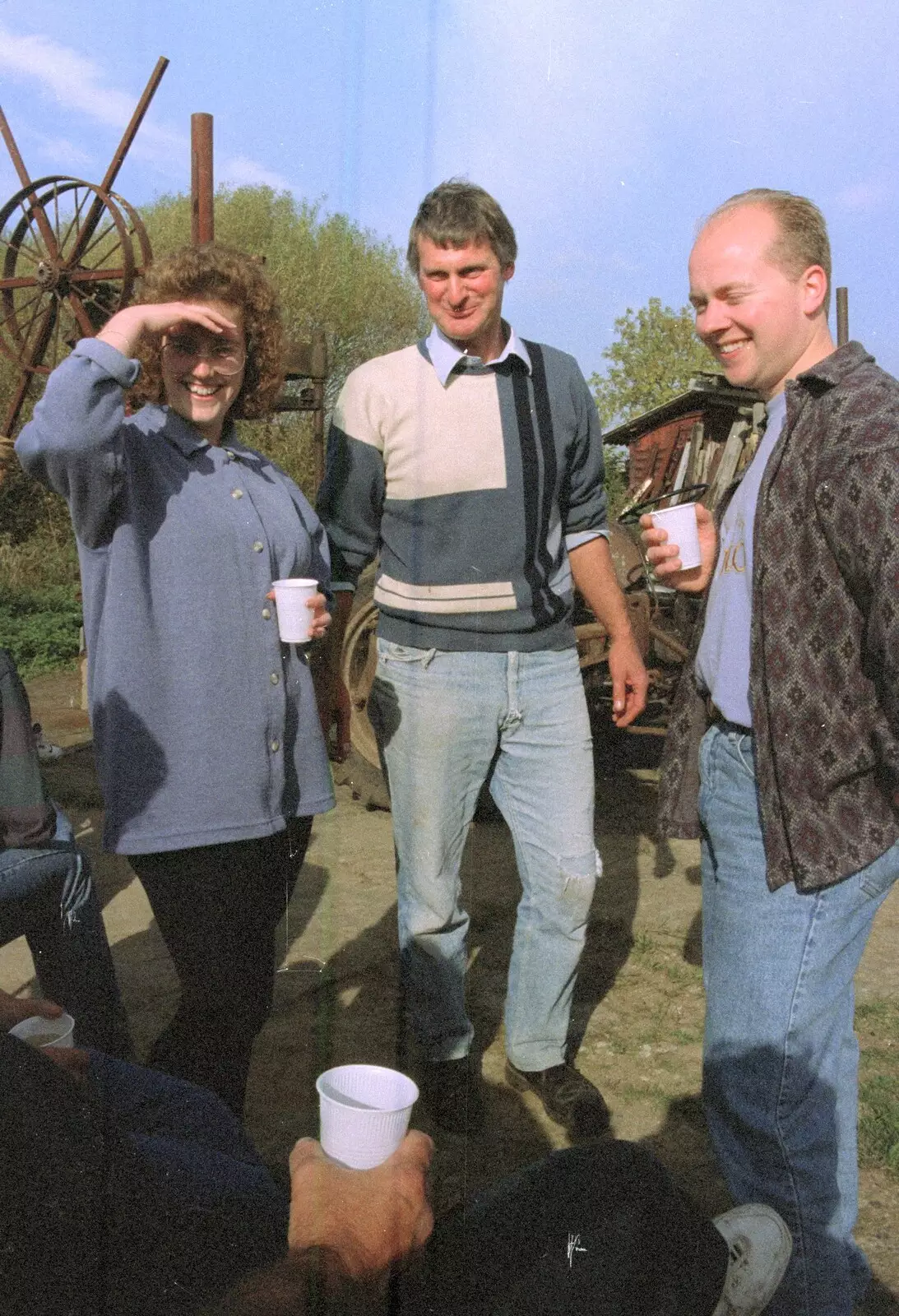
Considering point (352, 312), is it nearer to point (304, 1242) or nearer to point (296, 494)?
point (296, 494)

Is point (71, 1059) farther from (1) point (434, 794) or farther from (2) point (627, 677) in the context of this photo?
(2) point (627, 677)

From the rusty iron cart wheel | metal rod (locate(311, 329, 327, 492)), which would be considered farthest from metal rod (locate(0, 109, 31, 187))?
metal rod (locate(311, 329, 327, 492))

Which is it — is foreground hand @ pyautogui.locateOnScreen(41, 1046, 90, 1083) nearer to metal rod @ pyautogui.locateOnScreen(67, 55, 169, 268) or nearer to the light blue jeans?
the light blue jeans

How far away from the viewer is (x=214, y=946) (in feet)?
6.75

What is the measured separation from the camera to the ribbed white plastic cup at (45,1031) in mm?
1543

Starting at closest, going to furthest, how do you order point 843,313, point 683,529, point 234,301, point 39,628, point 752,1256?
point 752,1256 → point 683,529 → point 234,301 → point 39,628 → point 843,313

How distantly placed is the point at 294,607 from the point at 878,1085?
2.19 m

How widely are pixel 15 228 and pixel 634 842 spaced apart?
8173 millimetres

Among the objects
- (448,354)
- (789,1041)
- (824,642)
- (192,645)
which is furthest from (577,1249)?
(448,354)

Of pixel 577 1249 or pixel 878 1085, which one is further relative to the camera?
pixel 878 1085

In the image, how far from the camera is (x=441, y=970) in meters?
2.88

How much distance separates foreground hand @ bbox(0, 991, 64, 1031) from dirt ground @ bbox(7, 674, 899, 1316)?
1261mm

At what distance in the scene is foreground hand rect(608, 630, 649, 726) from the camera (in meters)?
3.04

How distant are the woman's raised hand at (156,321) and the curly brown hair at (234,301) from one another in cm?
4
